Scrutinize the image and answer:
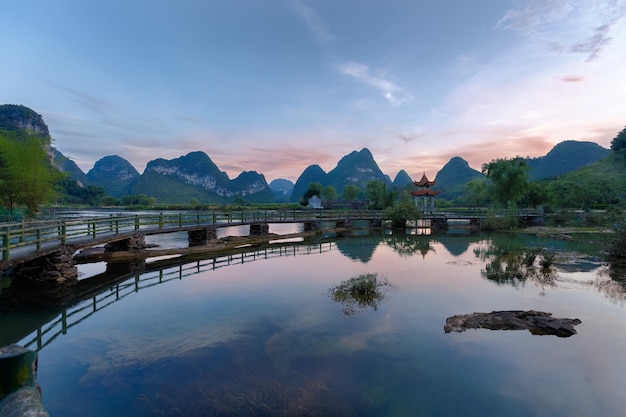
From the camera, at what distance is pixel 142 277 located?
53.7 ft

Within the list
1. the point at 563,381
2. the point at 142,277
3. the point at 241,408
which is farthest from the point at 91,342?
the point at 563,381

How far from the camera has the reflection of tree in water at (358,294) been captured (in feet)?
39.3

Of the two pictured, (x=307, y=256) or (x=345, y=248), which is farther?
(x=345, y=248)

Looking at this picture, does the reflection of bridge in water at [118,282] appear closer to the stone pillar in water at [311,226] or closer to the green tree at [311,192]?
the stone pillar in water at [311,226]

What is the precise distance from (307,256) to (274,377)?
643 inches

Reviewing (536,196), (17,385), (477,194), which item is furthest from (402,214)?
(477,194)

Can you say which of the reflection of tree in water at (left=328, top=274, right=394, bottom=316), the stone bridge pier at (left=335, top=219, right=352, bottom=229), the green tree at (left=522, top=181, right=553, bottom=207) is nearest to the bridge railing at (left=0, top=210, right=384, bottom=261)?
the stone bridge pier at (left=335, top=219, right=352, bottom=229)

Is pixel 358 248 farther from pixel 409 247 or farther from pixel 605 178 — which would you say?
pixel 605 178

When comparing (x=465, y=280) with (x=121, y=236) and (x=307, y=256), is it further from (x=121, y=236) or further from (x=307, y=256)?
(x=121, y=236)

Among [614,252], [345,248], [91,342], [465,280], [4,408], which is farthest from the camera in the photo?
[345,248]

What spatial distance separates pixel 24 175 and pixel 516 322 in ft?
125

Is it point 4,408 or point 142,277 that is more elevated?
point 4,408

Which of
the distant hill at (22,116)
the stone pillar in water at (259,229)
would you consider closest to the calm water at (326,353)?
the stone pillar in water at (259,229)

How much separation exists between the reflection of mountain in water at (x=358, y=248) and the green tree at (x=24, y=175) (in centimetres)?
2907
